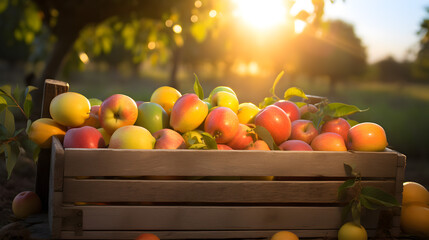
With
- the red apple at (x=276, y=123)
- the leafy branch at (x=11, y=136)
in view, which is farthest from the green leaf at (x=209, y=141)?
the leafy branch at (x=11, y=136)

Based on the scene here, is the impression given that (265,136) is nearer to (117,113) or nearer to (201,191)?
(201,191)

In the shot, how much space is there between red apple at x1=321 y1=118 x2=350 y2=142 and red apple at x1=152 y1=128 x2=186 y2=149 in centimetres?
82

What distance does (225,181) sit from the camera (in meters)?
2.19

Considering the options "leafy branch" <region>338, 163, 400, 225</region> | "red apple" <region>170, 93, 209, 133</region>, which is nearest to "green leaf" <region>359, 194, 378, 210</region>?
Result: "leafy branch" <region>338, 163, 400, 225</region>

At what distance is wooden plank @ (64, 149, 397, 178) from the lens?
2.07 metres

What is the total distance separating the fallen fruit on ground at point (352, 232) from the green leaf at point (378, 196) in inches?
5.6

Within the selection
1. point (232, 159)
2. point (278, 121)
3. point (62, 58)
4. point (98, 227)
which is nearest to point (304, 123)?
point (278, 121)

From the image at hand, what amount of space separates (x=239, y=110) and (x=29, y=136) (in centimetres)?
113

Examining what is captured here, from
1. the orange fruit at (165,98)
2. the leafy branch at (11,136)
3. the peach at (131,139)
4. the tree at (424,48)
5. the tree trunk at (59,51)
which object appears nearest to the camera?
the peach at (131,139)

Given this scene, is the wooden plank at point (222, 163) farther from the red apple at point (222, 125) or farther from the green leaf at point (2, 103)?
the green leaf at point (2, 103)

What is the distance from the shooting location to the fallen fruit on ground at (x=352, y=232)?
2248 mm

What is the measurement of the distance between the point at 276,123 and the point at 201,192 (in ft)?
1.93

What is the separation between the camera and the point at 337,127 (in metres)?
2.62

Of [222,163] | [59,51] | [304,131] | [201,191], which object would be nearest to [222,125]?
[222,163]
